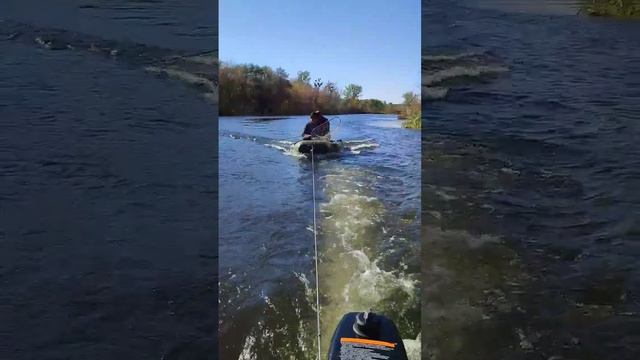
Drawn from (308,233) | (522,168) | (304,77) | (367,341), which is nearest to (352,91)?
(304,77)

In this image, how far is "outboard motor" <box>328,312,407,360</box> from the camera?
1.76 metres

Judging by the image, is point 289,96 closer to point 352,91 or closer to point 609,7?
point 352,91

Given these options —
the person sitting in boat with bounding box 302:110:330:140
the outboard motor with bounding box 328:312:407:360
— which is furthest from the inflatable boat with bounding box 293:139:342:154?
the outboard motor with bounding box 328:312:407:360

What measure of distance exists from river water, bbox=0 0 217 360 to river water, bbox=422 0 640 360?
1026 millimetres

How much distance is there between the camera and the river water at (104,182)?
2.39 metres

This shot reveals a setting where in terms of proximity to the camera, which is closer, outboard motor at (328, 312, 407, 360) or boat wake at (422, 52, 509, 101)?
outboard motor at (328, 312, 407, 360)

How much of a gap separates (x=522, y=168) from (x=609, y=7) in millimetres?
809

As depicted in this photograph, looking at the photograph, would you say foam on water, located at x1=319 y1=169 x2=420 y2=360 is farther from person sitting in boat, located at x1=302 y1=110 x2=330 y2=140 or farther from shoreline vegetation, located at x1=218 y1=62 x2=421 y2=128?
shoreline vegetation, located at x1=218 y1=62 x2=421 y2=128

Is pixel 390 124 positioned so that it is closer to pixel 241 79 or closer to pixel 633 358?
pixel 241 79

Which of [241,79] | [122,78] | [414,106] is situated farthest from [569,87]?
[122,78]

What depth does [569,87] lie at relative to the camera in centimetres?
238

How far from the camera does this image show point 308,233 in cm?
243

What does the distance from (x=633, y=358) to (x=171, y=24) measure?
2.50 metres

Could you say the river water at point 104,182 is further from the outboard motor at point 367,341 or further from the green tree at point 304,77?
the outboard motor at point 367,341
